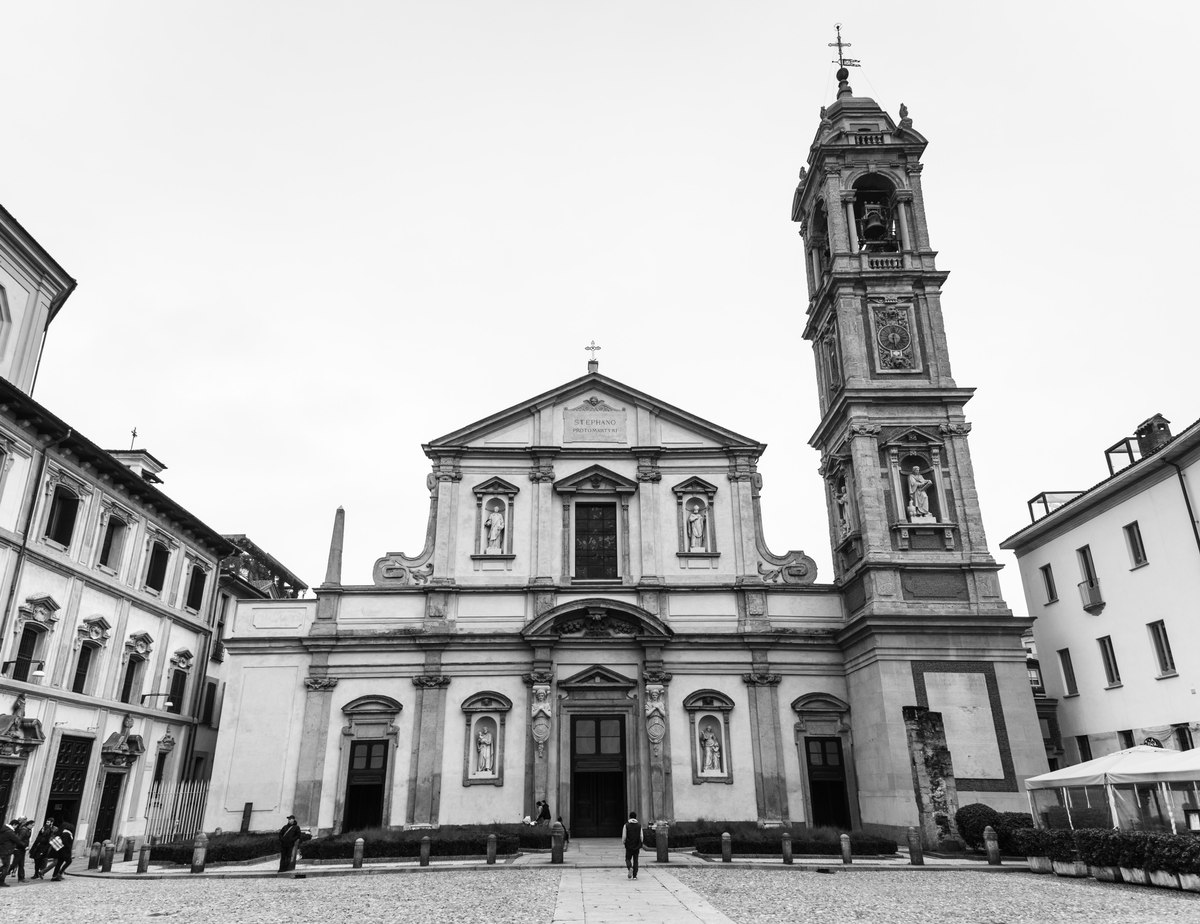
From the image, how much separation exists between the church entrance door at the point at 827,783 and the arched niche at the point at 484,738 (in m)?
9.11

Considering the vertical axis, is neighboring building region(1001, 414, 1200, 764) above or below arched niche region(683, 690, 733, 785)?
above

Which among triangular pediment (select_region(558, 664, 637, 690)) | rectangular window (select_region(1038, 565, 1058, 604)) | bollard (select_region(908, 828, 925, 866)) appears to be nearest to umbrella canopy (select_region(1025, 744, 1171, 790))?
bollard (select_region(908, 828, 925, 866))

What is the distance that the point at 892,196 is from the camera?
30438mm

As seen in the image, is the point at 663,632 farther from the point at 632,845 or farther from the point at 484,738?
the point at 632,845

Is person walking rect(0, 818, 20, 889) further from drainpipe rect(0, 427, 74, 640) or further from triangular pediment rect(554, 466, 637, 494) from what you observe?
triangular pediment rect(554, 466, 637, 494)

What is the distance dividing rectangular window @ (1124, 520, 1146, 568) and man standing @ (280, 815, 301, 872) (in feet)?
73.6

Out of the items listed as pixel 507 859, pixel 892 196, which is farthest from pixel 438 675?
pixel 892 196

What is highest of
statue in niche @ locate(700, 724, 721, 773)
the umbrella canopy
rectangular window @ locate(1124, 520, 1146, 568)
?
rectangular window @ locate(1124, 520, 1146, 568)

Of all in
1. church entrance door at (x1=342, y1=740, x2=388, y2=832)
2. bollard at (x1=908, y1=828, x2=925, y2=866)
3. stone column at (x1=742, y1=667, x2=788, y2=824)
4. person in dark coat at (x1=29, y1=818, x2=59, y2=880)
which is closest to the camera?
person in dark coat at (x1=29, y1=818, x2=59, y2=880)

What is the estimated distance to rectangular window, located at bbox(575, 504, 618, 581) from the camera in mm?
28391

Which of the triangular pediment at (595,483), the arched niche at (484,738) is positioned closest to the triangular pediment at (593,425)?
the triangular pediment at (595,483)

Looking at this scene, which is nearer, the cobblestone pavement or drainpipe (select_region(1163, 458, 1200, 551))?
the cobblestone pavement

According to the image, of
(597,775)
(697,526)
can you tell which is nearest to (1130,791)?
(597,775)

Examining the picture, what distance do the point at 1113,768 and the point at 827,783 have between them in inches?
372
